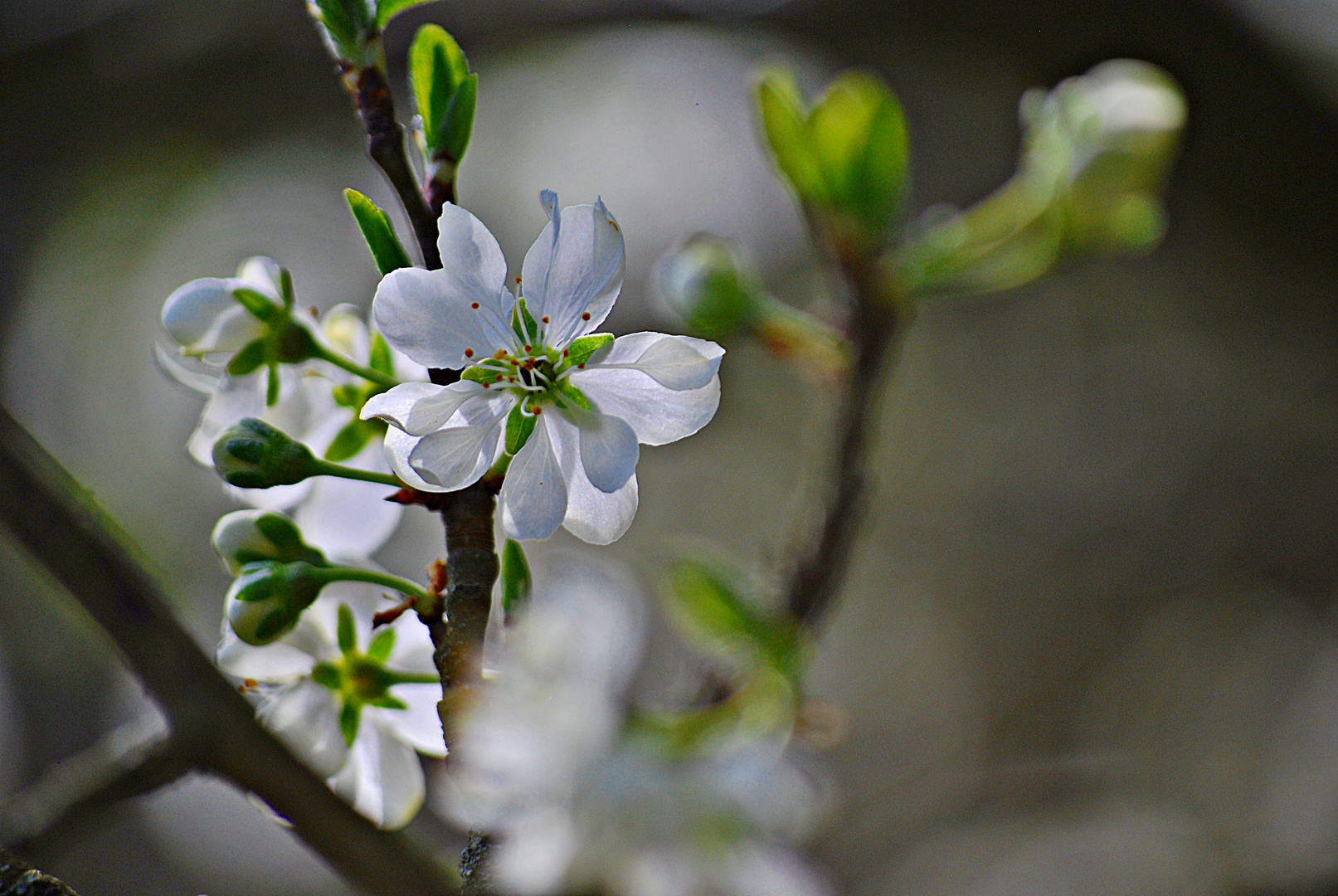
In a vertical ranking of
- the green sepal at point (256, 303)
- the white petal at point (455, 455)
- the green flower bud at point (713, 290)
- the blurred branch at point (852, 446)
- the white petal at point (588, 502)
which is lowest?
the blurred branch at point (852, 446)

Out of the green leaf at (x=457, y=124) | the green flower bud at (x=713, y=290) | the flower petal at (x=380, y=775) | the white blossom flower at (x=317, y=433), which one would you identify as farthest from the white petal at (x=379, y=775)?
the green flower bud at (x=713, y=290)

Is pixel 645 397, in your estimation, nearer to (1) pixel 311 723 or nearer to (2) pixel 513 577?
(2) pixel 513 577

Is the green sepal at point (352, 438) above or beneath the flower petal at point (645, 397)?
beneath

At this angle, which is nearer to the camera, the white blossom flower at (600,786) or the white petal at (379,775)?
the white blossom flower at (600,786)

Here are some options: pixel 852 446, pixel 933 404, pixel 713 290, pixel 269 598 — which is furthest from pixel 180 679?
pixel 933 404

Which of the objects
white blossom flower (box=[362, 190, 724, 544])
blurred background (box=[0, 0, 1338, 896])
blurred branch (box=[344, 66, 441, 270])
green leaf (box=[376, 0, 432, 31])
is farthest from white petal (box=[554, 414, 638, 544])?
blurred background (box=[0, 0, 1338, 896])

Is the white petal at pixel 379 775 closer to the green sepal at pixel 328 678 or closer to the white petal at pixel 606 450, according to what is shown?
the green sepal at pixel 328 678

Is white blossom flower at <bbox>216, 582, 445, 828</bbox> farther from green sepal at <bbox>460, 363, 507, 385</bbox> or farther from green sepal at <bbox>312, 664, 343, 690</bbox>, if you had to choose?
green sepal at <bbox>460, 363, 507, 385</bbox>

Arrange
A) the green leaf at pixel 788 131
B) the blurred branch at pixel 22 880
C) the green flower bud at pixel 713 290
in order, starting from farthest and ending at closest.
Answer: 1. the green flower bud at pixel 713 290
2. the green leaf at pixel 788 131
3. the blurred branch at pixel 22 880

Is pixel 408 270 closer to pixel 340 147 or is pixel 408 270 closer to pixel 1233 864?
pixel 1233 864
